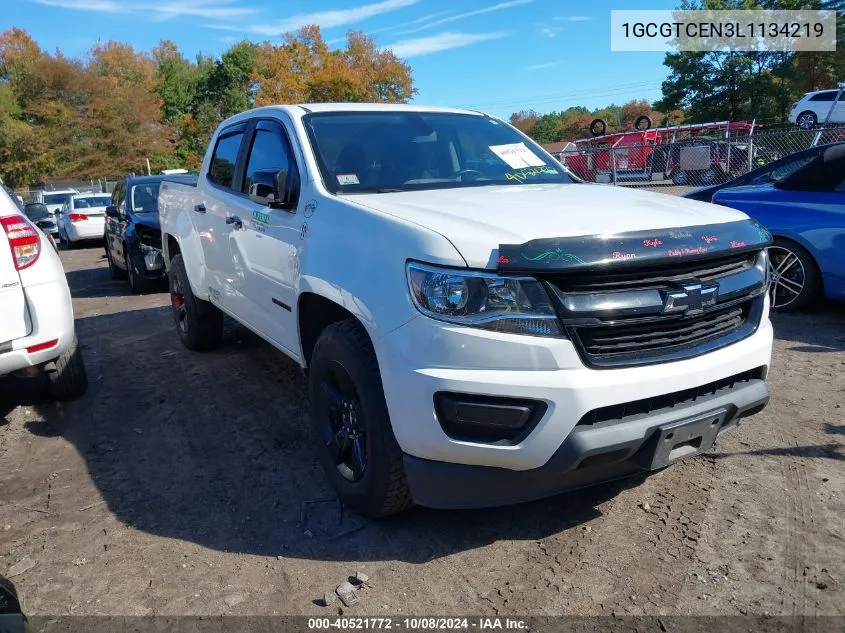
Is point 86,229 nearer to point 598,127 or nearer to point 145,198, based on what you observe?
point 145,198

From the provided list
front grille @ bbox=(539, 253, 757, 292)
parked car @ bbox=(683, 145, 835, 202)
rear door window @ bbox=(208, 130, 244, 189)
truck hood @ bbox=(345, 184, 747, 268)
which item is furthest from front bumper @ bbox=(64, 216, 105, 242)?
front grille @ bbox=(539, 253, 757, 292)

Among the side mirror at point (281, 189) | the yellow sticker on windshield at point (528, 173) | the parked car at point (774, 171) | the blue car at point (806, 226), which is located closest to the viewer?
the side mirror at point (281, 189)

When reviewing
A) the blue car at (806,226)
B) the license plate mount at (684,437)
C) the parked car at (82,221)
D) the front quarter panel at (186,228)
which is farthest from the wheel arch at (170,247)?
the parked car at (82,221)

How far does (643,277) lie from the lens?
252cm

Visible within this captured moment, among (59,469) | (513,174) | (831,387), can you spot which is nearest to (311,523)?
(59,469)

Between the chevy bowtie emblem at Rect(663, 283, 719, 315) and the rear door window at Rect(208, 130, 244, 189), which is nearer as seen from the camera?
the chevy bowtie emblem at Rect(663, 283, 719, 315)

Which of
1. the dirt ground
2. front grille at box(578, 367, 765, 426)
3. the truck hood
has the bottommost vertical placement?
the dirt ground

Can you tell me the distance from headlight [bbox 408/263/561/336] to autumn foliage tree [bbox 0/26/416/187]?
4548cm

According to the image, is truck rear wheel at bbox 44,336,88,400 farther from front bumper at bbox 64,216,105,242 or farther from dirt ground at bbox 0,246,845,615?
front bumper at bbox 64,216,105,242

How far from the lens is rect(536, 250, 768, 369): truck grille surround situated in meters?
2.43

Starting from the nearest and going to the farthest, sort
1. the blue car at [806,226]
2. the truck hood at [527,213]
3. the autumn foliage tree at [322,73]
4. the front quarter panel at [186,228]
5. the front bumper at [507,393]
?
the front bumper at [507,393] → the truck hood at [527,213] → the front quarter panel at [186,228] → the blue car at [806,226] → the autumn foliage tree at [322,73]

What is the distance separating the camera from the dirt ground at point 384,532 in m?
2.57

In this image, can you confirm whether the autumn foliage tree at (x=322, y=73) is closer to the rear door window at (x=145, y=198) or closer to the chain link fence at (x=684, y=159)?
the chain link fence at (x=684, y=159)

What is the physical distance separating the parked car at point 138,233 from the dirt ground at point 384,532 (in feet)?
17.8
